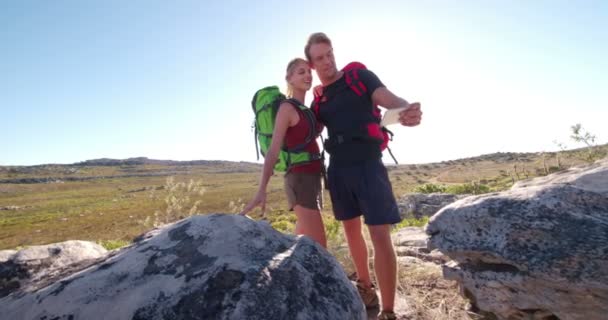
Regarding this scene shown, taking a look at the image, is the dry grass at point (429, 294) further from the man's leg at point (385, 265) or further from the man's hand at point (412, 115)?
the man's hand at point (412, 115)

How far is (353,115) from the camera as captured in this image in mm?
3824

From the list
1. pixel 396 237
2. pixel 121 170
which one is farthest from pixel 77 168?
pixel 396 237

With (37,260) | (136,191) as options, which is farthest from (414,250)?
(136,191)

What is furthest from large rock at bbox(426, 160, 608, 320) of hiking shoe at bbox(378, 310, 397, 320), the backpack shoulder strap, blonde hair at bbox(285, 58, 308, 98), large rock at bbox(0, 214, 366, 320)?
blonde hair at bbox(285, 58, 308, 98)

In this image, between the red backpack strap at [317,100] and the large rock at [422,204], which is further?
the large rock at [422,204]

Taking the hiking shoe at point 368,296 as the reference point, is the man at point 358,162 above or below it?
above

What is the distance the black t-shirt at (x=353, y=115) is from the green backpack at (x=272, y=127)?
0.29m

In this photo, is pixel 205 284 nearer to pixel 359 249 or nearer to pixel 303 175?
pixel 303 175

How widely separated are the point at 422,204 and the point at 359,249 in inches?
495

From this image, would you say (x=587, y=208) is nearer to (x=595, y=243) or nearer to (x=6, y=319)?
(x=595, y=243)

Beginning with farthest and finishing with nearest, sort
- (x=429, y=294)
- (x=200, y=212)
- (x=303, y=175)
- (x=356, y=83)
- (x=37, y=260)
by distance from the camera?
(x=200, y=212) < (x=429, y=294) < (x=37, y=260) < (x=303, y=175) < (x=356, y=83)

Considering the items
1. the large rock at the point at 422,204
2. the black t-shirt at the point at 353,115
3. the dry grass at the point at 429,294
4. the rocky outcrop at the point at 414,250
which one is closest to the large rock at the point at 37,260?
the black t-shirt at the point at 353,115

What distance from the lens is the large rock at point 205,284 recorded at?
2.03 m

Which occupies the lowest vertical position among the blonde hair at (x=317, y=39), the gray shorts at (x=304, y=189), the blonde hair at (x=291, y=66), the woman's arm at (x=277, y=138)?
the gray shorts at (x=304, y=189)
